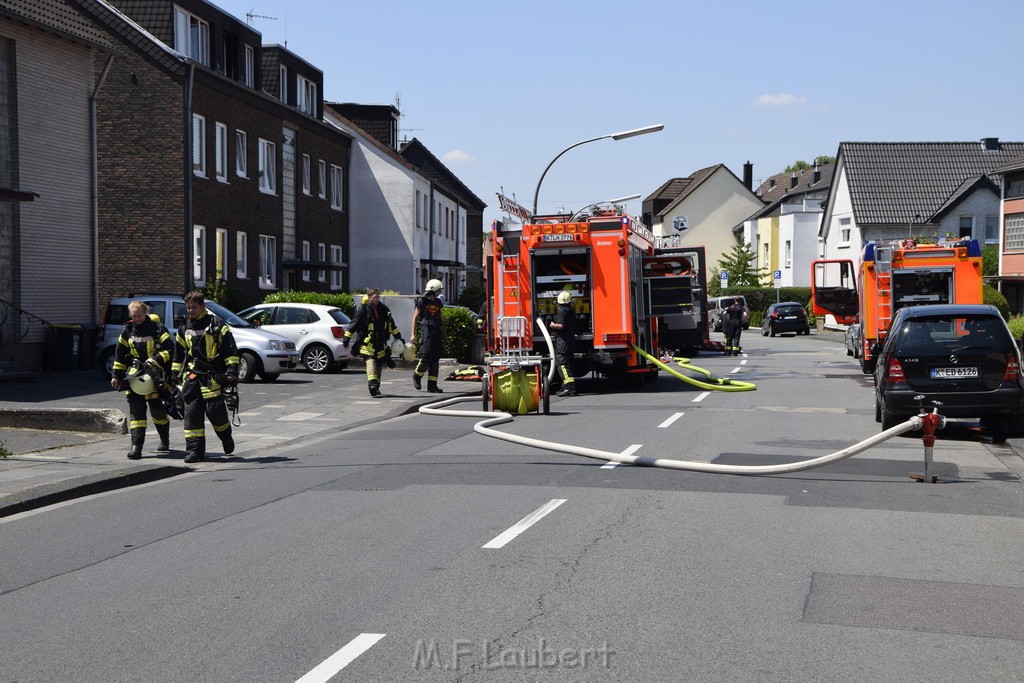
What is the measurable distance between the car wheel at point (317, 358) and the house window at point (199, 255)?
780 cm

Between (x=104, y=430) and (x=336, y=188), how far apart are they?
32.9 m

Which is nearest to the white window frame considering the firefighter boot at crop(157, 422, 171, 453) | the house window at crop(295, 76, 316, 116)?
the house window at crop(295, 76, 316, 116)

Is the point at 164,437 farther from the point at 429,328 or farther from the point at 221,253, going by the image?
the point at 221,253

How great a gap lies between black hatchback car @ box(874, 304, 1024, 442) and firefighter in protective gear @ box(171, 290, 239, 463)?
7560 mm

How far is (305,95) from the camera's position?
43.9 meters

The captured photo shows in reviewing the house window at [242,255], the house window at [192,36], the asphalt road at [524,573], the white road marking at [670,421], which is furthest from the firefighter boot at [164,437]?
the house window at [242,255]

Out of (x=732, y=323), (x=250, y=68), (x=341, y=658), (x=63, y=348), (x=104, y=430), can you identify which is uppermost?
(x=250, y=68)

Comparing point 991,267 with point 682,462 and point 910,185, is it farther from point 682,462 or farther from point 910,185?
point 682,462

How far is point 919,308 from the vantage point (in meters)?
14.5

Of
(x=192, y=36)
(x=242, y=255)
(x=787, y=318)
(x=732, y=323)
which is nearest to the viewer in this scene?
(x=192, y=36)

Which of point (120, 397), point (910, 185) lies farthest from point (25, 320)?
point (910, 185)

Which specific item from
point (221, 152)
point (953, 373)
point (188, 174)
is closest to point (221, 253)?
point (221, 152)

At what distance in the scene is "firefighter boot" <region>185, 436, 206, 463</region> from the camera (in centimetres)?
1242

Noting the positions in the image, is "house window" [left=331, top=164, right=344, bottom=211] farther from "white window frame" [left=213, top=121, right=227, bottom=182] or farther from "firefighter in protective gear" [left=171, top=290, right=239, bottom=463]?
"firefighter in protective gear" [left=171, top=290, right=239, bottom=463]
